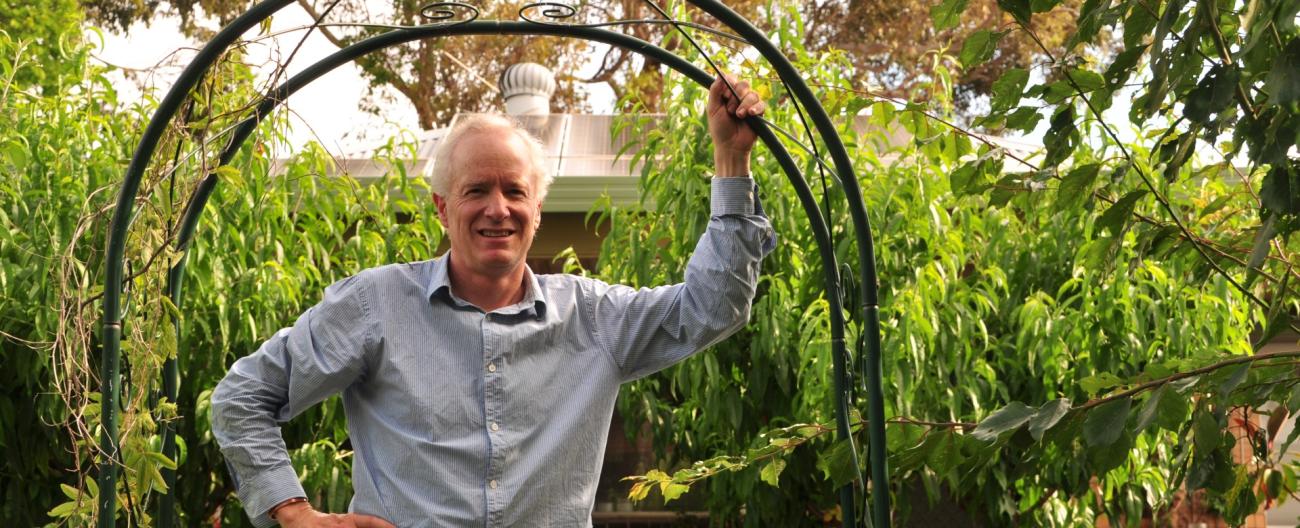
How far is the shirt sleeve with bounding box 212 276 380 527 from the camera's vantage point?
6.99 ft

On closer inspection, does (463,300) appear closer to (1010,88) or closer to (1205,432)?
(1010,88)

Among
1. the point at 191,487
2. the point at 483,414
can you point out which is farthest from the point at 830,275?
the point at 191,487

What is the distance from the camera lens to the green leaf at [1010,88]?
196cm

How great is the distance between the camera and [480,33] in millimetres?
2316

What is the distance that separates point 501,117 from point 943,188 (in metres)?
1.87

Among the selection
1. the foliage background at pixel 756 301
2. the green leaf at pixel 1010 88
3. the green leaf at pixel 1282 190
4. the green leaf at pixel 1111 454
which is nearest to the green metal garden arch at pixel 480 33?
the green leaf at pixel 1010 88

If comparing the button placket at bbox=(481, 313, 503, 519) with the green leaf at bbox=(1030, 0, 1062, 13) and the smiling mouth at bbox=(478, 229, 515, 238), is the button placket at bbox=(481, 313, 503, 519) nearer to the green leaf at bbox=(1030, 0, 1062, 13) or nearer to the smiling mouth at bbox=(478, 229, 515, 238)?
the smiling mouth at bbox=(478, 229, 515, 238)

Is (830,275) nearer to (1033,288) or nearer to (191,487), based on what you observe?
(1033,288)

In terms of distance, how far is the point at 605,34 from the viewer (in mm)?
2527

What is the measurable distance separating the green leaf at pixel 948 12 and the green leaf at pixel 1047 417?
0.54m

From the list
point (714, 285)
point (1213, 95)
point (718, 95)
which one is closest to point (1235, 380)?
point (1213, 95)

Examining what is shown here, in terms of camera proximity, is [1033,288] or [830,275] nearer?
[830,275]

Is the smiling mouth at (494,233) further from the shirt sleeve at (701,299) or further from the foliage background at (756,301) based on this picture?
the foliage background at (756,301)

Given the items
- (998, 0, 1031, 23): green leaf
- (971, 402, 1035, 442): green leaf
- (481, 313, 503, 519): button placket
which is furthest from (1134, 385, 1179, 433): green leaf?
(481, 313, 503, 519): button placket
